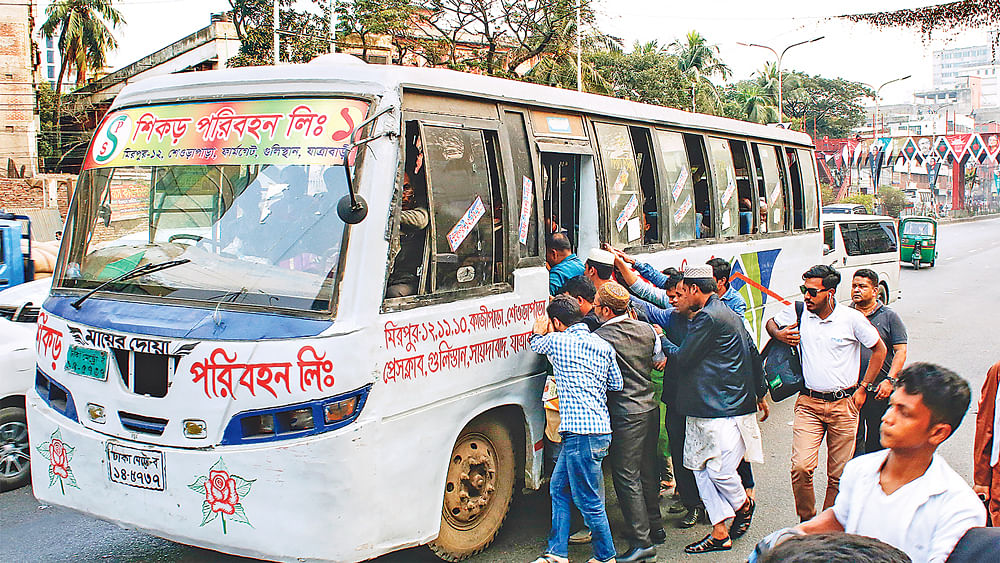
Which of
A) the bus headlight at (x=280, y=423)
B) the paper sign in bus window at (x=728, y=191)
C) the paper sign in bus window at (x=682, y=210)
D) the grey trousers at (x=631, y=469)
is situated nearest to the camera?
the bus headlight at (x=280, y=423)

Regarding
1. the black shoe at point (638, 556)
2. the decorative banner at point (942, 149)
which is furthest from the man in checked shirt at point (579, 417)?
the decorative banner at point (942, 149)

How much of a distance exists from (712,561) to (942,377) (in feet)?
8.91

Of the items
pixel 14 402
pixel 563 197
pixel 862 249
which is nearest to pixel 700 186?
pixel 563 197

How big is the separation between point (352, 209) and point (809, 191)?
25.7 feet

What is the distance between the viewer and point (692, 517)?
235 inches

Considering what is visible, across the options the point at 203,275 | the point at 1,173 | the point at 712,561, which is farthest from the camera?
the point at 1,173

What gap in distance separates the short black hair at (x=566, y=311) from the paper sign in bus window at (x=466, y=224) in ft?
2.09

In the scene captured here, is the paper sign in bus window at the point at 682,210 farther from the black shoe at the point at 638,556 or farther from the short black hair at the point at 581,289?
the black shoe at the point at 638,556

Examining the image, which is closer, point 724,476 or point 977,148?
point 724,476

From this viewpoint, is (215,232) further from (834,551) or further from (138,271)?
(834,551)

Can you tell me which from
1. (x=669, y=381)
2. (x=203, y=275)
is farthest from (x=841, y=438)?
(x=203, y=275)

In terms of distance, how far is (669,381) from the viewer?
566cm

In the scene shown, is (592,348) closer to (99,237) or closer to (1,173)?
(99,237)

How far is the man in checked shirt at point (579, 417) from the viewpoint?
16.0 ft
